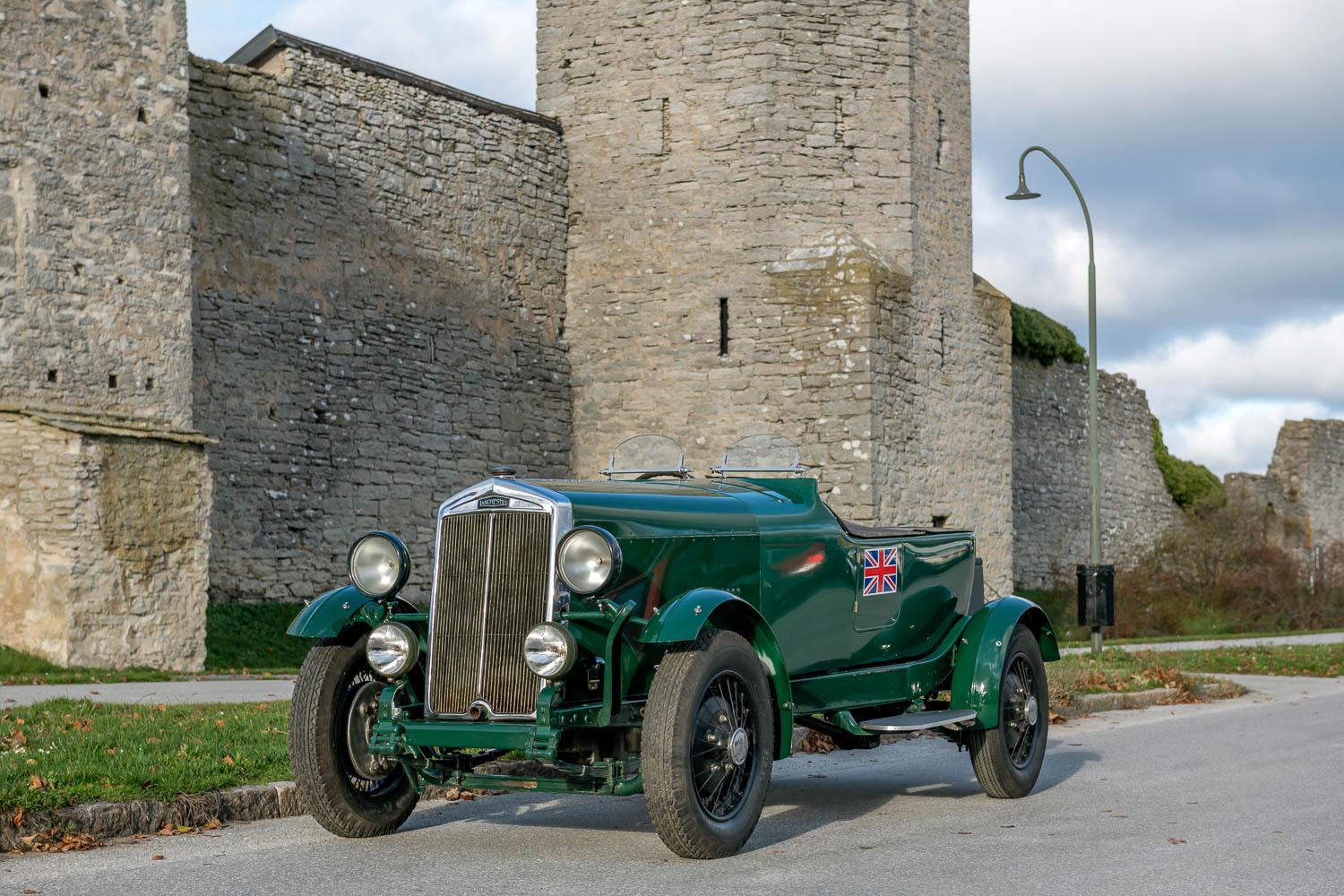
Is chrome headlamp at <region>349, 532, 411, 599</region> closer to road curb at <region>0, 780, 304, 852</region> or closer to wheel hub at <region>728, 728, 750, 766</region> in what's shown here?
road curb at <region>0, 780, 304, 852</region>

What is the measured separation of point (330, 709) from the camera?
19.7 feet

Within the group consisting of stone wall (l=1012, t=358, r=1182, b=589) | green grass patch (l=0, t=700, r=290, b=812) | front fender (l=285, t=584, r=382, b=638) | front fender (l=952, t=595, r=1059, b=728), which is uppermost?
stone wall (l=1012, t=358, r=1182, b=589)

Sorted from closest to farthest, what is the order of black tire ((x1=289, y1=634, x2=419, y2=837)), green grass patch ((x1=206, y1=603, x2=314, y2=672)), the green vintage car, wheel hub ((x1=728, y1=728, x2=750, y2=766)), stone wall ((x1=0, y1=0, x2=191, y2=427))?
the green vintage car → wheel hub ((x1=728, y1=728, x2=750, y2=766)) → black tire ((x1=289, y1=634, x2=419, y2=837)) → stone wall ((x1=0, y1=0, x2=191, y2=427)) → green grass patch ((x1=206, y1=603, x2=314, y2=672))

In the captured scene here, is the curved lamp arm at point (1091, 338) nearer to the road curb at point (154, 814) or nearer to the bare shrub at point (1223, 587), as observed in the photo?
the bare shrub at point (1223, 587)

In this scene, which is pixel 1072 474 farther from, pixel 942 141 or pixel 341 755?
pixel 341 755

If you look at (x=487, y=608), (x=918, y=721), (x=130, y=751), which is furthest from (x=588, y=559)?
(x=130, y=751)

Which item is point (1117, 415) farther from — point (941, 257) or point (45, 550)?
point (45, 550)

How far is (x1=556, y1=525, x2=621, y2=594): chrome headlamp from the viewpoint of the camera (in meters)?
5.50

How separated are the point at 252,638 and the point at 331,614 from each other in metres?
10.3

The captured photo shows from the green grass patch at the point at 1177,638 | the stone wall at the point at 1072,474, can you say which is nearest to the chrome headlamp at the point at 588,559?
the green grass patch at the point at 1177,638

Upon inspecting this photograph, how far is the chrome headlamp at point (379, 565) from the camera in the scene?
19.9ft

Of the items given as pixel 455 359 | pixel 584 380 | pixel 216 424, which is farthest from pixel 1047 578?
pixel 216 424

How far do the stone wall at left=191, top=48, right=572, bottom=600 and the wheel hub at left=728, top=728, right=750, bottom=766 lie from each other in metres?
11.6

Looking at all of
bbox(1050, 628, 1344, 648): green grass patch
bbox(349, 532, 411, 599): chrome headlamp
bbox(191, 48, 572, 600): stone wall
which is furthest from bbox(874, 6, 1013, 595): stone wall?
bbox(349, 532, 411, 599): chrome headlamp
